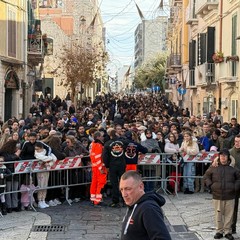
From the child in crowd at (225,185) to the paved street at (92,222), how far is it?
1.71 feet

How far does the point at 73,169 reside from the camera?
1423cm

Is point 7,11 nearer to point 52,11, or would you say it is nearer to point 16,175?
point 16,175

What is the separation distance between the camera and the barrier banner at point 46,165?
12.9 metres

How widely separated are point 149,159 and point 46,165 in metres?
2.74

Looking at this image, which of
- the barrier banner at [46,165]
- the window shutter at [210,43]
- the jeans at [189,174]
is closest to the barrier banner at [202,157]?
the jeans at [189,174]

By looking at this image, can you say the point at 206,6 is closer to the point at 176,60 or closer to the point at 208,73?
the point at 208,73

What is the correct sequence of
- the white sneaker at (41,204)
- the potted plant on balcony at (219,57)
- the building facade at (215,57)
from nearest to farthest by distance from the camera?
the white sneaker at (41,204) < the building facade at (215,57) < the potted plant on balcony at (219,57)

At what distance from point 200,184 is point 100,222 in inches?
160

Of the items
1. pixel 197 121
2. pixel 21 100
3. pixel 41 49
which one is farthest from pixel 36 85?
pixel 197 121

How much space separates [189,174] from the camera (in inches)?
594

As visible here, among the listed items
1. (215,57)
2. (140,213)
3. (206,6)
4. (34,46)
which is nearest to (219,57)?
(215,57)

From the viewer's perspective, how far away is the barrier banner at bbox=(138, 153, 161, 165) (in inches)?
588

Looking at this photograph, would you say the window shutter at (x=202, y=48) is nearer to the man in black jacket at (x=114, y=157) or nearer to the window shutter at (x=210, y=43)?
the window shutter at (x=210, y=43)

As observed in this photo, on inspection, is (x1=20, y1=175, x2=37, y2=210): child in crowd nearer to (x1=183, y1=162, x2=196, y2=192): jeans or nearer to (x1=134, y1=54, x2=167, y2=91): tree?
(x1=183, y1=162, x2=196, y2=192): jeans
